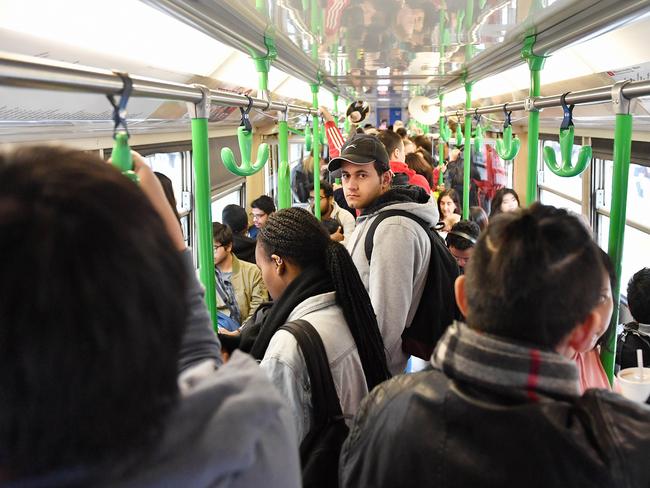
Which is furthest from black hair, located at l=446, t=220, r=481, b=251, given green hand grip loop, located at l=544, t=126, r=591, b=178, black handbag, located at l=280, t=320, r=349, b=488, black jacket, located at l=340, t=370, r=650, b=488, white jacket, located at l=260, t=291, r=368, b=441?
black jacket, located at l=340, t=370, r=650, b=488

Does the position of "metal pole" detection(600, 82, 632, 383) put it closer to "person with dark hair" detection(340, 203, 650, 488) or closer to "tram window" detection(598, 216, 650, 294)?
"person with dark hair" detection(340, 203, 650, 488)

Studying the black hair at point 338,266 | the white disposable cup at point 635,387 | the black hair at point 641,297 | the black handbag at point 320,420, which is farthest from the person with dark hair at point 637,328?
the black handbag at point 320,420

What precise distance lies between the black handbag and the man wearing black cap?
0.80 metres

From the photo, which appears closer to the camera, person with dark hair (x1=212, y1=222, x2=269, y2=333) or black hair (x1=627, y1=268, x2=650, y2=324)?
black hair (x1=627, y1=268, x2=650, y2=324)

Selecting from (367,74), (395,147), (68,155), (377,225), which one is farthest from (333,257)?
(367,74)

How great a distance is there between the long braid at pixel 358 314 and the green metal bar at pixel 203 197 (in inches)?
13.8

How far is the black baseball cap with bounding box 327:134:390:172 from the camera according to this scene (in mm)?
2820

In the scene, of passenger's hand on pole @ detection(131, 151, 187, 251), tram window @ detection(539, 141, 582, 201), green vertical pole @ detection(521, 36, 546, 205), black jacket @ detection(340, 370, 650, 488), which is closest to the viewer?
black jacket @ detection(340, 370, 650, 488)

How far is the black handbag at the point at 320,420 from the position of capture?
1.51 m

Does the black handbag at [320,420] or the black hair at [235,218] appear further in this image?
the black hair at [235,218]

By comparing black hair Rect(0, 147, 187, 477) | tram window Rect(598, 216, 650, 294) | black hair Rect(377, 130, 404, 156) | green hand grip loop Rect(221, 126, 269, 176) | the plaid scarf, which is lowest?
tram window Rect(598, 216, 650, 294)

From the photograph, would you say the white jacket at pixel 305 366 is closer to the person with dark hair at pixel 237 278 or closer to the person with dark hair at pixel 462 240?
the person with dark hair at pixel 237 278

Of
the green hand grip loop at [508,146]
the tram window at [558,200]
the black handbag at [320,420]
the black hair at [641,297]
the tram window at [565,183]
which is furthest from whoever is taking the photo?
the tram window at [558,200]

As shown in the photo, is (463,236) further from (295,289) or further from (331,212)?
(295,289)
